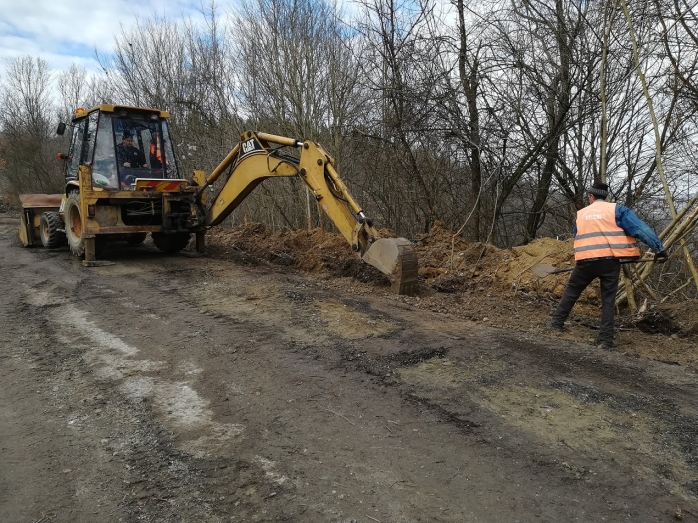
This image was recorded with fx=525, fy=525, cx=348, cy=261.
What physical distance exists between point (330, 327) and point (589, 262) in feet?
8.96

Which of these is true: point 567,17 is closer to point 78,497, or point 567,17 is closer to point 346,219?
point 346,219

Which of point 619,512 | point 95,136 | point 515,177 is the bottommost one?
point 619,512

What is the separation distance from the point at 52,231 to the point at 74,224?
1.28m

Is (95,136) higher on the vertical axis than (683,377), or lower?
higher

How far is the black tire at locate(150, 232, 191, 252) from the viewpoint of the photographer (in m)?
10.5

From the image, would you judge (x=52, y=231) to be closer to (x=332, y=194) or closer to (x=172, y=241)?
(x=172, y=241)

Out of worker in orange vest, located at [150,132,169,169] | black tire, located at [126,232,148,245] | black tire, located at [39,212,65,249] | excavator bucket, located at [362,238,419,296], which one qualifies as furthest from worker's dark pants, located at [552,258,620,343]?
black tire, located at [39,212,65,249]

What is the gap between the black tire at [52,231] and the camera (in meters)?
10.8

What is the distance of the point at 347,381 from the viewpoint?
4180mm

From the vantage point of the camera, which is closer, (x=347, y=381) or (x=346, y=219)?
(x=347, y=381)

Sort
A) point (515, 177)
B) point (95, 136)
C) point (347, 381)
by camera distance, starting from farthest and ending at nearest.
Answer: point (515, 177) < point (95, 136) < point (347, 381)

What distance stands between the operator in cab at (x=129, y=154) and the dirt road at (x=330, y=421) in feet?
13.7

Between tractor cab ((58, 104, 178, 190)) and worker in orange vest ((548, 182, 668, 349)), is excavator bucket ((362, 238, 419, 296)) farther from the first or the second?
tractor cab ((58, 104, 178, 190))

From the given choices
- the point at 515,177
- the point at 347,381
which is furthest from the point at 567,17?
the point at 347,381
